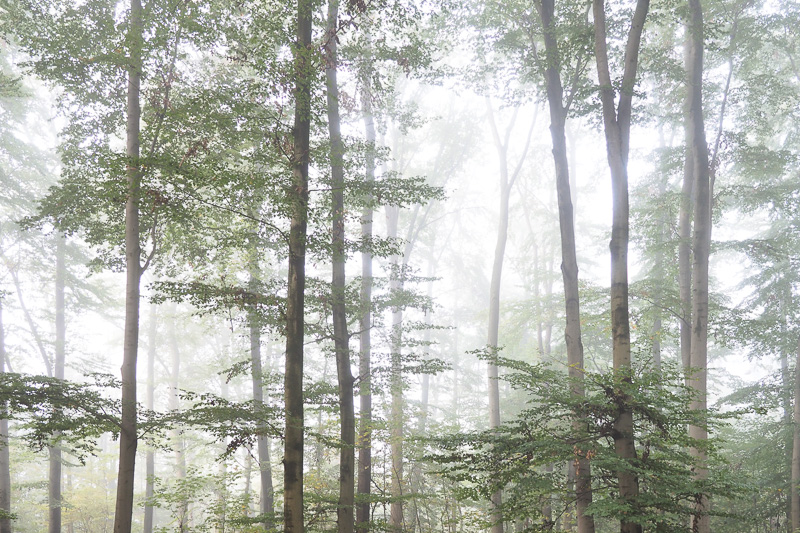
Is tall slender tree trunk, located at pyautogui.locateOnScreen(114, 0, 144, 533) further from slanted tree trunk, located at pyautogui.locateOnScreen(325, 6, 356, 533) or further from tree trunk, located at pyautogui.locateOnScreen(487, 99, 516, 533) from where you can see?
tree trunk, located at pyautogui.locateOnScreen(487, 99, 516, 533)

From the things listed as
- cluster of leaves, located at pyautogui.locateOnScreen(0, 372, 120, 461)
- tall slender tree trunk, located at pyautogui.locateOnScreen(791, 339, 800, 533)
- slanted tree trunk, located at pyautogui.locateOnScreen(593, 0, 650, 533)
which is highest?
slanted tree trunk, located at pyautogui.locateOnScreen(593, 0, 650, 533)

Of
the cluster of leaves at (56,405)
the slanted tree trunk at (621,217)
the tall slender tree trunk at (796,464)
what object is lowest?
the tall slender tree trunk at (796,464)

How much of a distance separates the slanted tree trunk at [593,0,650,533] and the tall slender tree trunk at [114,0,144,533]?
598cm

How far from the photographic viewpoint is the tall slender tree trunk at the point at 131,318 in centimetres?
667

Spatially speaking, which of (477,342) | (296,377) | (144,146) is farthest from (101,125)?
(477,342)

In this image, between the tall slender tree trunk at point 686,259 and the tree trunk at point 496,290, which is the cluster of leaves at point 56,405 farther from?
the tall slender tree trunk at point 686,259

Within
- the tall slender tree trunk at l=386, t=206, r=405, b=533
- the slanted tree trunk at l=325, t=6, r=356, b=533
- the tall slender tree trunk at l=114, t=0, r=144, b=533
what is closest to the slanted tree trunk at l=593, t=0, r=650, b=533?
the tall slender tree trunk at l=386, t=206, r=405, b=533

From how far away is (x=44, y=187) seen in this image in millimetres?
15695

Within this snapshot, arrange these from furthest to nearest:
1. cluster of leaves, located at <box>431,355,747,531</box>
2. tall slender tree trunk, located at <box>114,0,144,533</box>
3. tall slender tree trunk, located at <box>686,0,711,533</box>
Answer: tall slender tree trunk, located at <box>686,0,711,533</box>
tall slender tree trunk, located at <box>114,0,144,533</box>
cluster of leaves, located at <box>431,355,747,531</box>

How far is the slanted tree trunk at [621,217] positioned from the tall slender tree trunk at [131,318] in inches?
235

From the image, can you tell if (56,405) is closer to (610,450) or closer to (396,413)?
(610,450)

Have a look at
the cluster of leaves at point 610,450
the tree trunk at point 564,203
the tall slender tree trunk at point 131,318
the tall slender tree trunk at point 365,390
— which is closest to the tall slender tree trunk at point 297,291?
the cluster of leaves at point 610,450

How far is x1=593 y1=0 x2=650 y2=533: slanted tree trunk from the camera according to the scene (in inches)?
219

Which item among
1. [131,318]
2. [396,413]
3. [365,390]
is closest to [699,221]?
[365,390]
